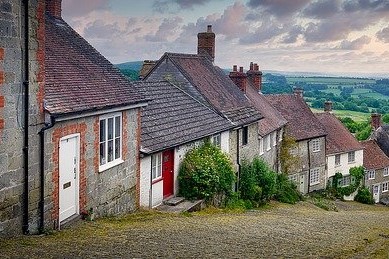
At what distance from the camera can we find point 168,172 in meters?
22.5

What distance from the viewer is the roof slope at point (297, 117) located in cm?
4412

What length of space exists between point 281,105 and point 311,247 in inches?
1319

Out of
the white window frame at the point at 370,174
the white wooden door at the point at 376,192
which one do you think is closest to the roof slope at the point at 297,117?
the white window frame at the point at 370,174

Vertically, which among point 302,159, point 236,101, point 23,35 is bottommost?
point 302,159

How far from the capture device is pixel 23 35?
41.3 ft

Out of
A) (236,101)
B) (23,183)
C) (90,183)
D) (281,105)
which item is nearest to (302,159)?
(281,105)

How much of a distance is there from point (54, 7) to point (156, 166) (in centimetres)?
740

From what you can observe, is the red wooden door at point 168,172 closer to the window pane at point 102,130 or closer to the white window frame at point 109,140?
the white window frame at point 109,140

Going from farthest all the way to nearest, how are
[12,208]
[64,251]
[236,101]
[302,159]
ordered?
[302,159] → [236,101] → [12,208] → [64,251]

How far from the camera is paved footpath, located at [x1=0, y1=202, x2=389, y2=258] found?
11.7 meters

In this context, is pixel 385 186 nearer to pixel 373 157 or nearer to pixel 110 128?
→ pixel 373 157

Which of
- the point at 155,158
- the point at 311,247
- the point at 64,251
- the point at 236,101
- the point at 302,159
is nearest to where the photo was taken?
the point at 64,251

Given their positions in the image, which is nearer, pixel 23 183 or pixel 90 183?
pixel 23 183

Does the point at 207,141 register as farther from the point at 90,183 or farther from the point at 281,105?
the point at 281,105
